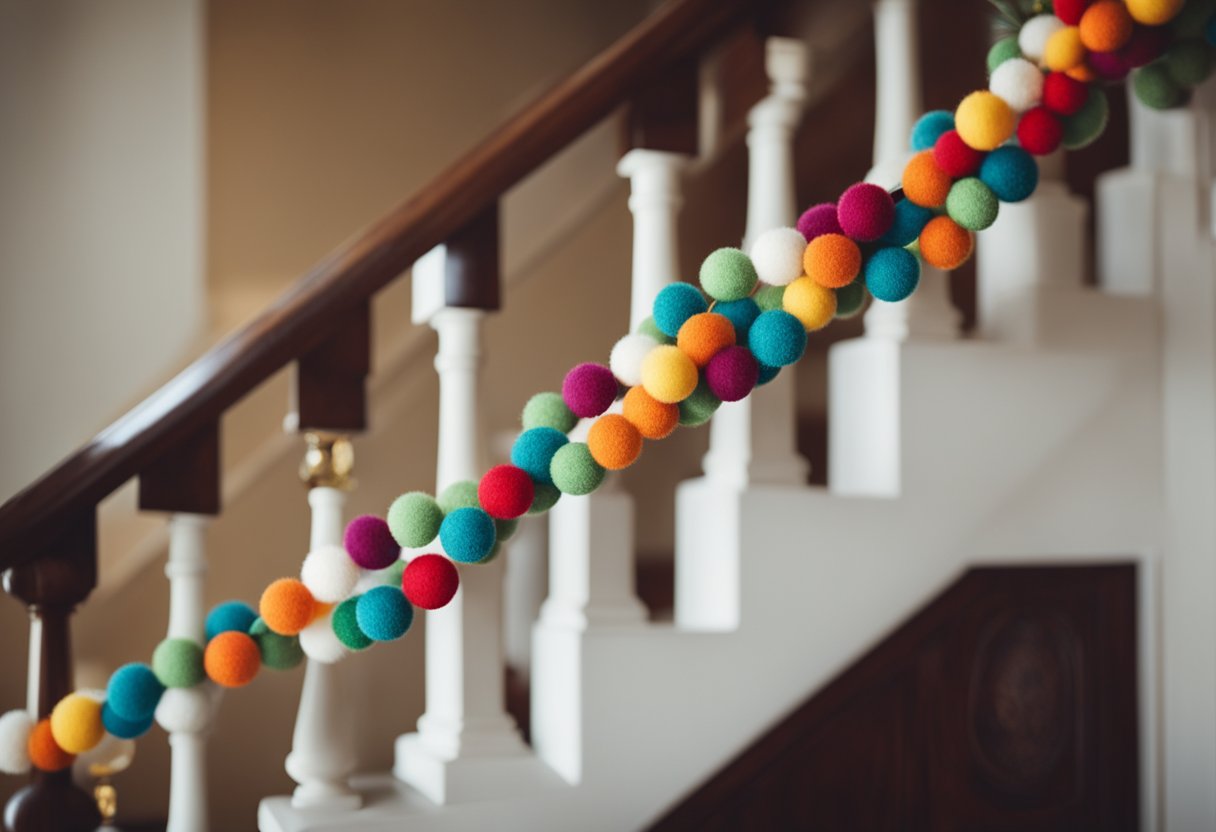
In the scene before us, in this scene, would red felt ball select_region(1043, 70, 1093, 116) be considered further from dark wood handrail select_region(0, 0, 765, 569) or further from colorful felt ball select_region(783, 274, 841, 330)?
dark wood handrail select_region(0, 0, 765, 569)

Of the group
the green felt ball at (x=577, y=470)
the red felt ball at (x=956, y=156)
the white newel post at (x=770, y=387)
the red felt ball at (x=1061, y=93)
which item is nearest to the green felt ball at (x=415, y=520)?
the green felt ball at (x=577, y=470)

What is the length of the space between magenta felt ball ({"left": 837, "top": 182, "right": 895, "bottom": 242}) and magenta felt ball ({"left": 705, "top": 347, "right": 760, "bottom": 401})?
0.15 m

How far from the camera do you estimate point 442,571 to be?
3.22 feet

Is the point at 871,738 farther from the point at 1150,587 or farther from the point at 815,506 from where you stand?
the point at 1150,587

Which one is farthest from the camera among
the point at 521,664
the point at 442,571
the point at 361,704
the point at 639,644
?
the point at 361,704

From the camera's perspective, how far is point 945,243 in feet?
3.26

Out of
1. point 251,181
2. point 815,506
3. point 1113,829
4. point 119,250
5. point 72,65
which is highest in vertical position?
point 72,65

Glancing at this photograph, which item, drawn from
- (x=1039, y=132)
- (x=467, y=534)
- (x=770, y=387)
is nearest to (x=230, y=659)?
(x=467, y=534)

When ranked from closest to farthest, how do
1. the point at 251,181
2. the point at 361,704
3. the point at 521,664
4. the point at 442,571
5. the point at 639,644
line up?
the point at 442,571 < the point at 639,644 < the point at 521,664 < the point at 361,704 < the point at 251,181

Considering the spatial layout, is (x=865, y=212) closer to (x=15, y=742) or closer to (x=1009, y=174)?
(x=1009, y=174)

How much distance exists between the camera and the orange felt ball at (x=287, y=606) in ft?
3.32

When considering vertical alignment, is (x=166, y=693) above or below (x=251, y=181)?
below

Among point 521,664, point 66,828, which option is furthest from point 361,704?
point 66,828

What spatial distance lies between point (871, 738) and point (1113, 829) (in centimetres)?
34
